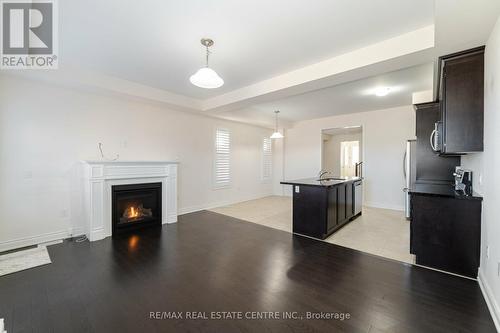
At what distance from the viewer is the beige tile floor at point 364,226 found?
139 inches

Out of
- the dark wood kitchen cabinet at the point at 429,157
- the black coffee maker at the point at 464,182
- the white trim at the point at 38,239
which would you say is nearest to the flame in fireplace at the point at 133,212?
the white trim at the point at 38,239

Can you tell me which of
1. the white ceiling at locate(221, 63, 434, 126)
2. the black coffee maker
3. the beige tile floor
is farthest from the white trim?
the black coffee maker

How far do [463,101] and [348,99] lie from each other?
3.00 m

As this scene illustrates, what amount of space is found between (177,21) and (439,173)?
15.7 ft

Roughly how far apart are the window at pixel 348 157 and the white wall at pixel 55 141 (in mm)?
7826

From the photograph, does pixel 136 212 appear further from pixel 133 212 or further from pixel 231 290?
pixel 231 290

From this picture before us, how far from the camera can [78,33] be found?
2.65 m

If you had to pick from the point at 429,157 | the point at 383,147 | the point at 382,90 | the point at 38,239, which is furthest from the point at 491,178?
the point at 38,239

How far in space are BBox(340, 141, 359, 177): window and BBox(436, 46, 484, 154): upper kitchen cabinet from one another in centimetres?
803

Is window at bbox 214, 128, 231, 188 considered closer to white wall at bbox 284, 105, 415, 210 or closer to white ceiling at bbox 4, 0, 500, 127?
white ceiling at bbox 4, 0, 500, 127

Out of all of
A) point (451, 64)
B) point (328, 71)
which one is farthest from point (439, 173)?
point (328, 71)

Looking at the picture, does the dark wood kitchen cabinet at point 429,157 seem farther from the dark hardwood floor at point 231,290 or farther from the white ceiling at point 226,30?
the white ceiling at point 226,30

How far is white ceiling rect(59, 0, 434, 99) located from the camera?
2184mm

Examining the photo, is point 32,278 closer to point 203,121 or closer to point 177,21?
point 177,21
